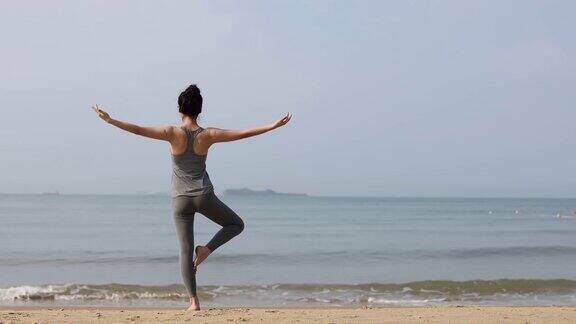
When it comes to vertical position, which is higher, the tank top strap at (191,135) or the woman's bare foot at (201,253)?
the tank top strap at (191,135)

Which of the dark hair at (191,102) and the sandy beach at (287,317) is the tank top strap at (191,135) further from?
the sandy beach at (287,317)

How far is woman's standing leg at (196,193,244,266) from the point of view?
6.30 metres

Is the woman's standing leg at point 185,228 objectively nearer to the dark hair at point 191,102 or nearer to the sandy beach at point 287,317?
the sandy beach at point 287,317

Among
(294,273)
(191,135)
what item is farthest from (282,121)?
(294,273)

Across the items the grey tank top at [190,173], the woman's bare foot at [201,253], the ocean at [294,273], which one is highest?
the grey tank top at [190,173]

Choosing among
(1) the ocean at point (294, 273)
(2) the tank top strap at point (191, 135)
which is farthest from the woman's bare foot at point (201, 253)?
(1) the ocean at point (294, 273)

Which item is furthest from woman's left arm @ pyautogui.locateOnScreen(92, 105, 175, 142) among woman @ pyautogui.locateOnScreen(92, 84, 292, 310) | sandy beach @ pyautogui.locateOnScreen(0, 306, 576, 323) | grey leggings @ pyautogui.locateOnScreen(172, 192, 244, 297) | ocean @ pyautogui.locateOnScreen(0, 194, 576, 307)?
ocean @ pyautogui.locateOnScreen(0, 194, 576, 307)

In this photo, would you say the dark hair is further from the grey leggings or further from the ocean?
the ocean

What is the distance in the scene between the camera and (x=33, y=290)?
1198 centimetres

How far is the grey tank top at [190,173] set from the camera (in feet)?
20.7

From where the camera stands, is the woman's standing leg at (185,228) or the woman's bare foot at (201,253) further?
the woman's bare foot at (201,253)

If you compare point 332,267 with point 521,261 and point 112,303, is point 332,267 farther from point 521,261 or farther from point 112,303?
point 112,303

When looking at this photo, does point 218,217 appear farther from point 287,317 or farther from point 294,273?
point 294,273

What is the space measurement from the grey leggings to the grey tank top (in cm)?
6
